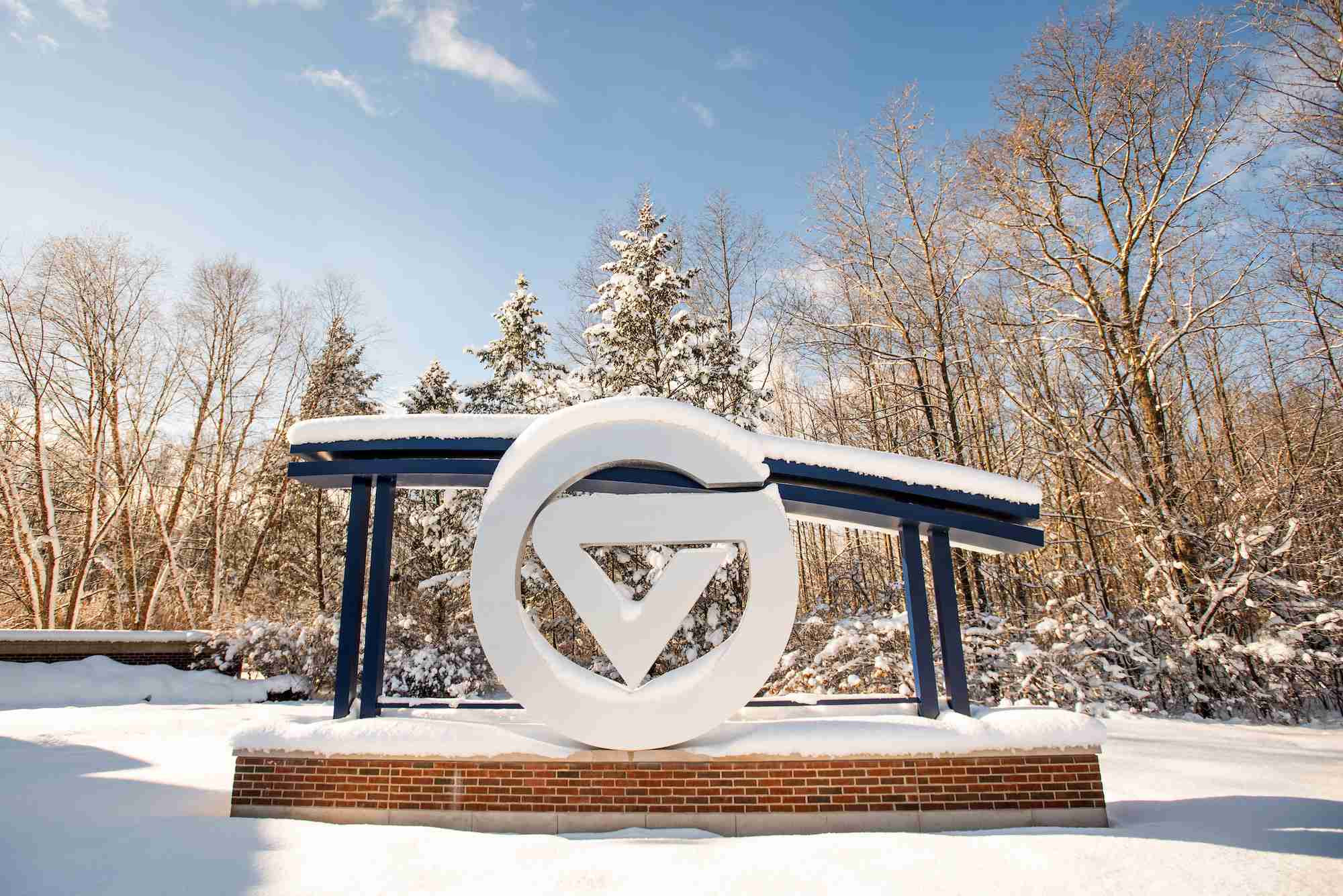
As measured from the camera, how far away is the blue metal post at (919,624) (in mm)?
6109

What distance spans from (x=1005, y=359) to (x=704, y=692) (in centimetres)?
1204

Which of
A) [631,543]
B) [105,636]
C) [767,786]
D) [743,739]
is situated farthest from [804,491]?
[105,636]

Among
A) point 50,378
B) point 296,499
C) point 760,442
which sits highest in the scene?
point 50,378

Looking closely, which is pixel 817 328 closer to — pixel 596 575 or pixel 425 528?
pixel 425 528

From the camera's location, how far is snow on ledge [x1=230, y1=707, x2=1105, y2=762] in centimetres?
531

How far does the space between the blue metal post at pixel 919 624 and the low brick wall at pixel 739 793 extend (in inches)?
31.3

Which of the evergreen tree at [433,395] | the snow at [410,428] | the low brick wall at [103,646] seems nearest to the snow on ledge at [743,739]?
the snow at [410,428]

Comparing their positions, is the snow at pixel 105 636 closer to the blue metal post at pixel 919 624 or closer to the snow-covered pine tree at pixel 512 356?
the snow-covered pine tree at pixel 512 356

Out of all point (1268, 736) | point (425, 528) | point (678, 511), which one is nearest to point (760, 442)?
point (678, 511)

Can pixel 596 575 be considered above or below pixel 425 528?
below

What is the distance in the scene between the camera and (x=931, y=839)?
4.86 metres

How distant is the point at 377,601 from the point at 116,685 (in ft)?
33.4

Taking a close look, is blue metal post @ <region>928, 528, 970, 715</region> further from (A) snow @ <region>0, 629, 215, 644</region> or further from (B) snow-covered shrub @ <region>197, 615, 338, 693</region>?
(A) snow @ <region>0, 629, 215, 644</region>

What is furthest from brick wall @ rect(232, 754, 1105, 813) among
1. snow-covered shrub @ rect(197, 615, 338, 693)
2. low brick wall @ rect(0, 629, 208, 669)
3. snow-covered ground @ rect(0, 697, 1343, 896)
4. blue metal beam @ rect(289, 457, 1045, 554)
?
low brick wall @ rect(0, 629, 208, 669)
